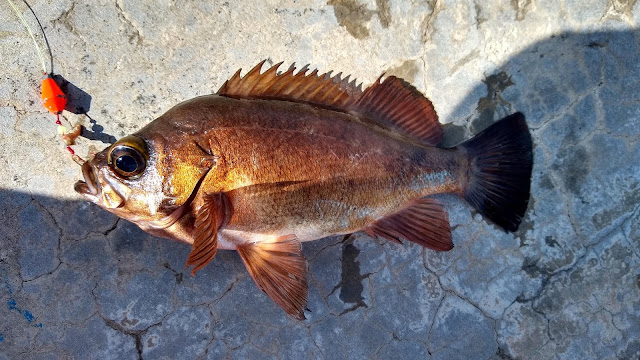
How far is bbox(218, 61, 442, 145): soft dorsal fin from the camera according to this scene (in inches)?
97.0

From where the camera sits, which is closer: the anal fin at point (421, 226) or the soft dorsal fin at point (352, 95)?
the soft dorsal fin at point (352, 95)

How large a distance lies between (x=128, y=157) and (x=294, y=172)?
2.84 ft

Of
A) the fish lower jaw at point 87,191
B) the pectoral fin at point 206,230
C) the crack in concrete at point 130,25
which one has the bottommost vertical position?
the fish lower jaw at point 87,191

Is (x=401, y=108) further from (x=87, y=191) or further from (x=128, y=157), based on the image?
(x=87, y=191)

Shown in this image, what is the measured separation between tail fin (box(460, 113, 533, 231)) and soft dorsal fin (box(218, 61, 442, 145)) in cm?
28

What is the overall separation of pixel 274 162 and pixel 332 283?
109cm

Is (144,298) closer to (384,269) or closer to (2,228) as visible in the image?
(2,228)

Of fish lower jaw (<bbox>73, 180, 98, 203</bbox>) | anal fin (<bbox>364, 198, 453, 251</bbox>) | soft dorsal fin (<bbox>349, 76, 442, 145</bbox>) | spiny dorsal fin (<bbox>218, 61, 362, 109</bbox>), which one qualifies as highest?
soft dorsal fin (<bbox>349, 76, 442, 145</bbox>)

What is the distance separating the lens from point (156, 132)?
7.49 ft

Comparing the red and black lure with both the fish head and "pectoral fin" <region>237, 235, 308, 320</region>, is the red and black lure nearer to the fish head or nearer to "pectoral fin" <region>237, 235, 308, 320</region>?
the fish head

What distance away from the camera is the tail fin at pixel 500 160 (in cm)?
281

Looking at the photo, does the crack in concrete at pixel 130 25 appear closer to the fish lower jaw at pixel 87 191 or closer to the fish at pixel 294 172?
the fish at pixel 294 172

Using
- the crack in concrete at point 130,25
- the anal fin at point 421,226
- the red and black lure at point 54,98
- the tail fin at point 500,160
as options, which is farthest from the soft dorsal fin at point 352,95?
the red and black lure at point 54,98

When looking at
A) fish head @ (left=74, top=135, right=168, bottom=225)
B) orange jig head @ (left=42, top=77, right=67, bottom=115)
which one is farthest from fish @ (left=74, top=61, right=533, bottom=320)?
orange jig head @ (left=42, top=77, right=67, bottom=115)
